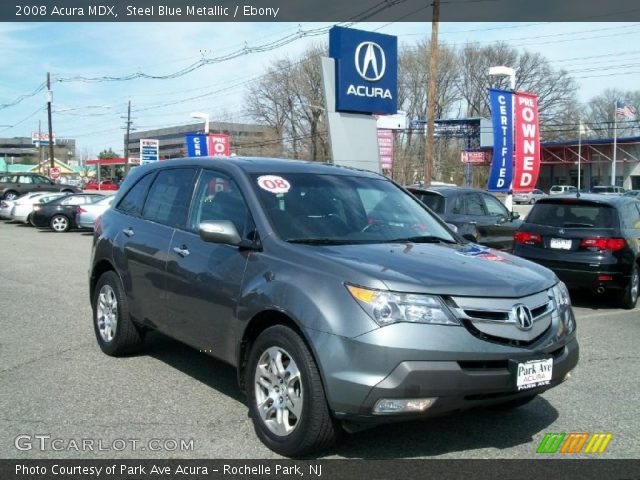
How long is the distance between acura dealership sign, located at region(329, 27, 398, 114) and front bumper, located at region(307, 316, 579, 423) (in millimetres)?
13529

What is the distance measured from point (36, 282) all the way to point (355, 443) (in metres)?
8.49

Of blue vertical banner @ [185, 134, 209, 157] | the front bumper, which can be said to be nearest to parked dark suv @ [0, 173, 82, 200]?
blue vertical banner @ [185, 134, 209, 157]

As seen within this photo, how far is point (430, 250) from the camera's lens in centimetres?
A: 429

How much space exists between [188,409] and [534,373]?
244 cm

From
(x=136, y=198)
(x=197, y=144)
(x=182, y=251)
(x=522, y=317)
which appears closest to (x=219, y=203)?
(x=182, y=251)

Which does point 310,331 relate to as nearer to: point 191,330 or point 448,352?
point 448,352

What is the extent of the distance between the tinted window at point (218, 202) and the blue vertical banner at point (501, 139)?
14322mm

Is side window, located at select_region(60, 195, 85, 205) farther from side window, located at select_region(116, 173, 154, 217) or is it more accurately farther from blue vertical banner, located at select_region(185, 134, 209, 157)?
side window, located at select_region(116, 173, 154, 217)

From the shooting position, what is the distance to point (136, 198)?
6.02 meters

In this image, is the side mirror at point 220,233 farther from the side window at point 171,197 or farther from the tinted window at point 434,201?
the tinted window at point 434,201

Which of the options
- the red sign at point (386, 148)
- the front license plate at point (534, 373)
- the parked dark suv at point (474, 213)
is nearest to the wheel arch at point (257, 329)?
the front license plate at point (534, 373)

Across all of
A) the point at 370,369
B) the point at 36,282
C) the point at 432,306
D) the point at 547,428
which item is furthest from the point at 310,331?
the point at 36,282

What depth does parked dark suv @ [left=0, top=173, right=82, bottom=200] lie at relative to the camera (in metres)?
33.5

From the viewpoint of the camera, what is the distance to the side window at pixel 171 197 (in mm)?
5203
